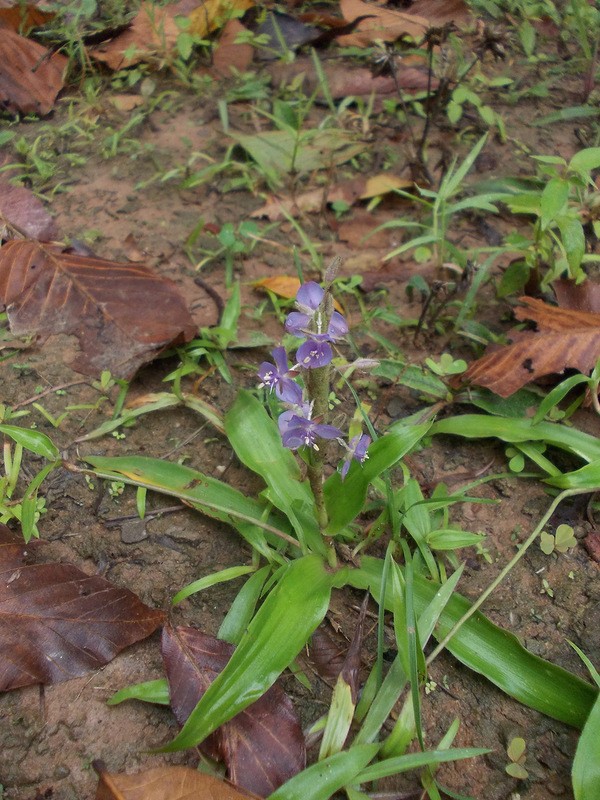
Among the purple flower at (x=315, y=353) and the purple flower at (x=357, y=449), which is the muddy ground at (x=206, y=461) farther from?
the purple flower at (x=315, y=353)

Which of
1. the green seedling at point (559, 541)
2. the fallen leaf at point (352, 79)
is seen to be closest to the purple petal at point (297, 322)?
the green seedling at point (559, 541)

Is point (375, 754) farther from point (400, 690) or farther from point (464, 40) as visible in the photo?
point (464, 40)

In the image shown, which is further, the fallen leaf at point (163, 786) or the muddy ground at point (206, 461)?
the muddy ground at point (206, 461)

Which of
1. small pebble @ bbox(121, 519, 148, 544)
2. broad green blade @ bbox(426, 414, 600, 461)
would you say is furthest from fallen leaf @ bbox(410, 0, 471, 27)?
small pebble @ bbox(121, 519, 148, 544)

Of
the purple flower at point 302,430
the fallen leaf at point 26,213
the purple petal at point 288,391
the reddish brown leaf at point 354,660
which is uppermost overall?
the purple petal at point 288,391

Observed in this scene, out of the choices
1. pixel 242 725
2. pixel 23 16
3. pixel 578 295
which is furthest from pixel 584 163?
pixel 23 16
